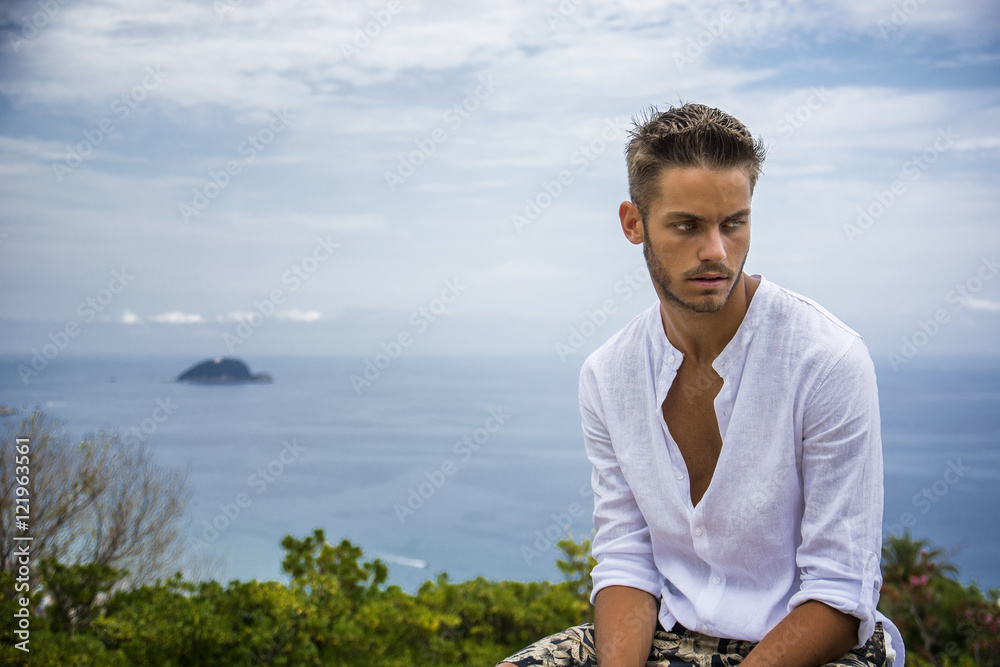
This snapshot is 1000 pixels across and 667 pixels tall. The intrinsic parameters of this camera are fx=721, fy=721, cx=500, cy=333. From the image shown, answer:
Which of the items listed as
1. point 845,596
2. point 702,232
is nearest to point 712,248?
point 702,232

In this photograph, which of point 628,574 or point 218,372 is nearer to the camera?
point 628,574

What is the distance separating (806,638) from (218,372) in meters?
42.5

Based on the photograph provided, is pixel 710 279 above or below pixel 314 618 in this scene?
above

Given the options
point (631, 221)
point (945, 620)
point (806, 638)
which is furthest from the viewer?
point (945, 620)

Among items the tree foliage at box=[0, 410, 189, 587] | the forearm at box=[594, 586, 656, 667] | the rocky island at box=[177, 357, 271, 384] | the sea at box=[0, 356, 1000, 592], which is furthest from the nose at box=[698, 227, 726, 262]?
the rocky island at box=[177, 357, 271, 384]

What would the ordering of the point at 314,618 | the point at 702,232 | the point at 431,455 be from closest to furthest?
the point at 702,232 → the point at 314,618 → the point at 431,455

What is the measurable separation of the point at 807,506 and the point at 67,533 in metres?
5.17

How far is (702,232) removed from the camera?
157 centimetres

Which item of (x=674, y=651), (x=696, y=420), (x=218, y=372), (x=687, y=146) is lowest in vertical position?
(x=674, y=651)

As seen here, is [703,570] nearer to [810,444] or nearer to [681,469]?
[681,469]

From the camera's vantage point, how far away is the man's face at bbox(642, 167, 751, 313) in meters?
1.56

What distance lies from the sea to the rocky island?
78.1 inches

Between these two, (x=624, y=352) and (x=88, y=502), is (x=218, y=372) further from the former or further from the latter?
(x=624, y=352)

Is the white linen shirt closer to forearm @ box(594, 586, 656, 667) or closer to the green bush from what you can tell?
forearm @ box(594, 586, 656, 667)
